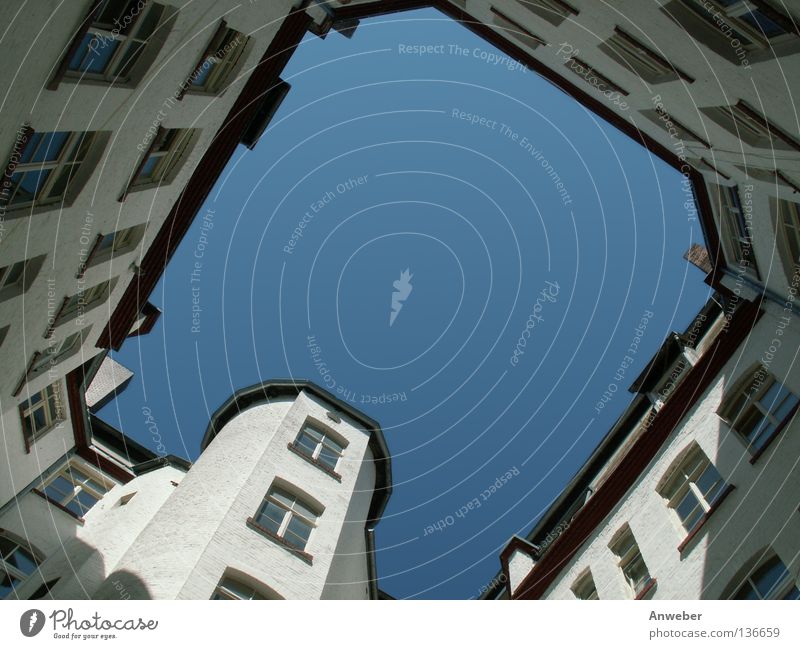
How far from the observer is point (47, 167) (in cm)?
1085

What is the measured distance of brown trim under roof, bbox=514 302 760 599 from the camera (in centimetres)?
1659

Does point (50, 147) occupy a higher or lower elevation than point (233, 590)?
higher

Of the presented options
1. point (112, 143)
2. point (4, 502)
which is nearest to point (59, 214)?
point (112, 143)

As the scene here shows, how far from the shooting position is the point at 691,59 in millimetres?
11859

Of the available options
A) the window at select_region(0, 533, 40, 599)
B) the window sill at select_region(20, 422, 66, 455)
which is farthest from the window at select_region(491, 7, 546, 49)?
the window at select_region(0, 533, 40, 599)

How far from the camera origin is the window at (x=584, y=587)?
1788cm

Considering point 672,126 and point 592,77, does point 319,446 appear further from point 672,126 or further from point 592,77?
point 672,126

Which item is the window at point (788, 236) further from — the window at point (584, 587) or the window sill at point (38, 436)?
the window sill at point (38, 436)

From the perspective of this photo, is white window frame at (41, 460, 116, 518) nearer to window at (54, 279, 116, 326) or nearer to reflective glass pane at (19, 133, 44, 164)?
window at (54, 279, 116, 326)

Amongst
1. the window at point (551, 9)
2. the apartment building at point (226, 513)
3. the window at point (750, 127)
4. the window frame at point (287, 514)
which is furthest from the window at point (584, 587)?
the window at point (551, 9)

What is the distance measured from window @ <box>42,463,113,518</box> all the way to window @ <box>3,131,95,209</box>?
14.0 metres

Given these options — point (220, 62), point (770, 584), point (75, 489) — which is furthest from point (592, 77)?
point (75, 489)

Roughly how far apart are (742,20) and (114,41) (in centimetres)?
1120
